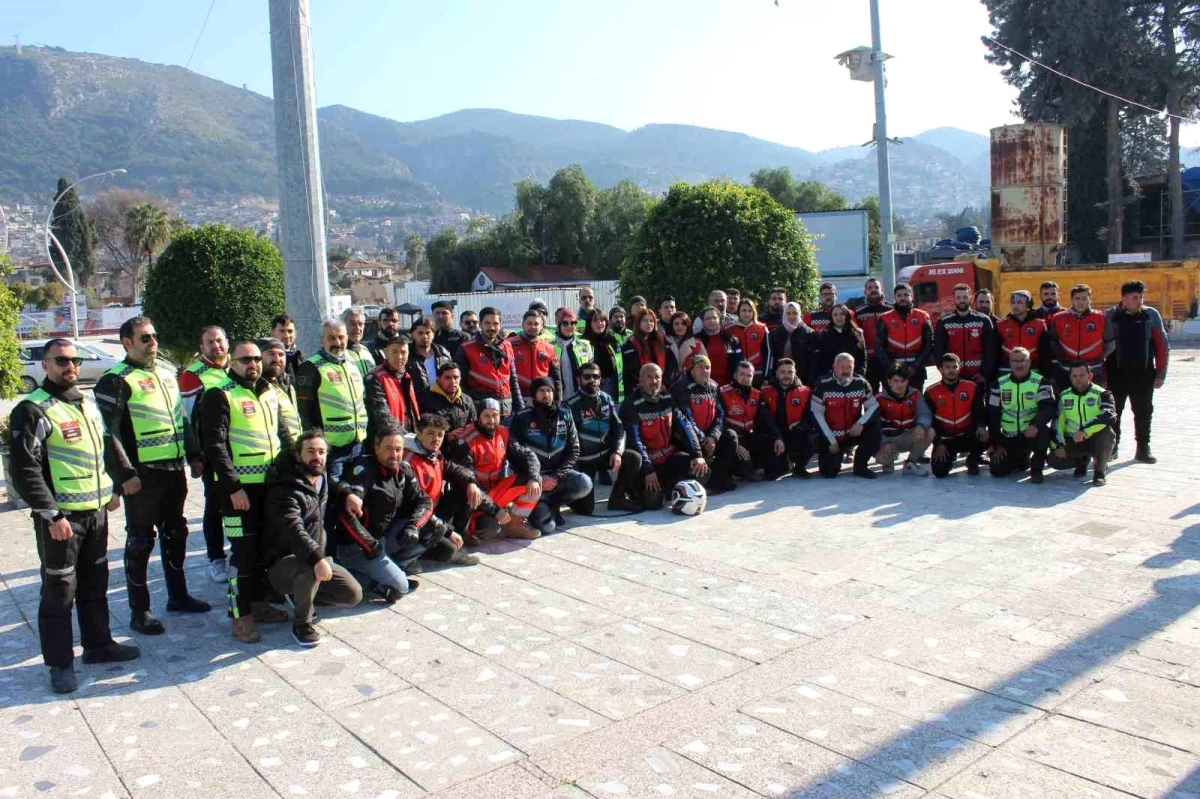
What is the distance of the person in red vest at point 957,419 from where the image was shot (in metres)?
9.41

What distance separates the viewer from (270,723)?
4398 mm

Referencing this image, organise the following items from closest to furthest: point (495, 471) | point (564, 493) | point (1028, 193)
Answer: point (495, 471) → point (564, 493) → point (1028, 193)

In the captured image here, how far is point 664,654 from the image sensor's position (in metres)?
5.09

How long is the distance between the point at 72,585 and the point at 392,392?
288 centimetres

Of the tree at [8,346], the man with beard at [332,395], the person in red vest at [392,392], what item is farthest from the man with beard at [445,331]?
the tree at [8,346]

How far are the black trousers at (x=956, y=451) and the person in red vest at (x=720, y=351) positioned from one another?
7.01 ft

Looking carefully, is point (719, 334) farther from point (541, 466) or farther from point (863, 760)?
point (863, 760)

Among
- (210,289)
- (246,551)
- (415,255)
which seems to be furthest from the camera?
(415,255)

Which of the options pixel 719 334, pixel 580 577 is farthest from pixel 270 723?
pixel 719 334

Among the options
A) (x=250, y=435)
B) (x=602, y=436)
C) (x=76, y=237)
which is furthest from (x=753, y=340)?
(x=76, y=237)

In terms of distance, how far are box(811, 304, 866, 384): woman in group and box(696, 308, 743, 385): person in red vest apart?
87cm

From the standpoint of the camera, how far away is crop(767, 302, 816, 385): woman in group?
10.3m

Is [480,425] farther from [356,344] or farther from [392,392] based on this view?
[356,344]

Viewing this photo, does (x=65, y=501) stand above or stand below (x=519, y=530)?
above
